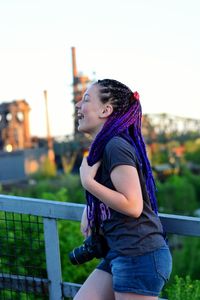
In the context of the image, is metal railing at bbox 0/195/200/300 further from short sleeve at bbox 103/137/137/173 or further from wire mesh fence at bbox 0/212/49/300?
short sleeve at bbox 103/137/137/173

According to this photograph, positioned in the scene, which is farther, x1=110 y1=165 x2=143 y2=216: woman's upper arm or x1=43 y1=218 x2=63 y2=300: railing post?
x1=43 y1=218 x2=63 y2=300: railing post

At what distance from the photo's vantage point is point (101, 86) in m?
2.48

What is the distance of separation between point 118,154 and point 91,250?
0.49 metres

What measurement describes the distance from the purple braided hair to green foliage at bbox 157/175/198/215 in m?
46.1

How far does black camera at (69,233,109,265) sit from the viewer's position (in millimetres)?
2439

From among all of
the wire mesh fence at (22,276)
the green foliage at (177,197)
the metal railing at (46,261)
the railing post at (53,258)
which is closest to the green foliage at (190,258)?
the green foliage at (177,197)

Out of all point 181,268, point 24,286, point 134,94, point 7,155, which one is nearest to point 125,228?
point 134,94

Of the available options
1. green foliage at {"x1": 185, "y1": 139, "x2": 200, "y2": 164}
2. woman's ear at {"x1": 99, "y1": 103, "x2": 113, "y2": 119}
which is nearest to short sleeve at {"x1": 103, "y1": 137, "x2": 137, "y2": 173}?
woman's ear at {"x1": 99, "y1": 103, "x2": 113, "y2": 119}

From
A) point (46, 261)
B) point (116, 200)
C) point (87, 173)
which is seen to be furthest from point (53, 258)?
point (116, 200)

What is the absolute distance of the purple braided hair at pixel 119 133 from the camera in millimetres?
2385

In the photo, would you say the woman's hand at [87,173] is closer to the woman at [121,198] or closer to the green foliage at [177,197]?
the woman at [121,198]

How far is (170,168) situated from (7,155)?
20093 millimetres

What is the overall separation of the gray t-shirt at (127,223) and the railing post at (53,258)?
841 mm

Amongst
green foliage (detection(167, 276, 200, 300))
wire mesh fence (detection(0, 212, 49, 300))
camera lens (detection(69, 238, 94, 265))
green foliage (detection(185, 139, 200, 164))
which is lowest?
green foliage (detection(185, 139, 200, 164))
